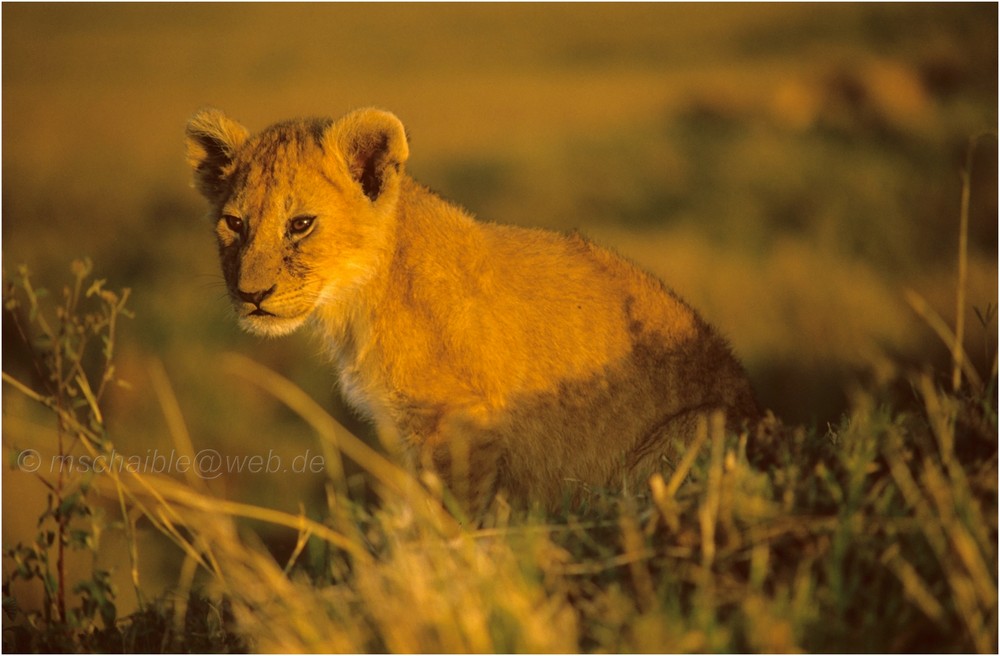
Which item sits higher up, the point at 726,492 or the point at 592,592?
the point at 726,492

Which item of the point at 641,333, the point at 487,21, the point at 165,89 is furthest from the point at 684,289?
the point at 487,21

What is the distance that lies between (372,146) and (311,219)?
15.4 inches

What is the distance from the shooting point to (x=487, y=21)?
38.9 m

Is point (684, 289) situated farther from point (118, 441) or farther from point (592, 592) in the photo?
point (592, 592)

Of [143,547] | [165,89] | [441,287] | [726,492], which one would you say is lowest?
[143,547]

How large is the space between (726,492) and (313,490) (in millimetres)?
10619

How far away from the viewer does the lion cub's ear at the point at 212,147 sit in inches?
218
